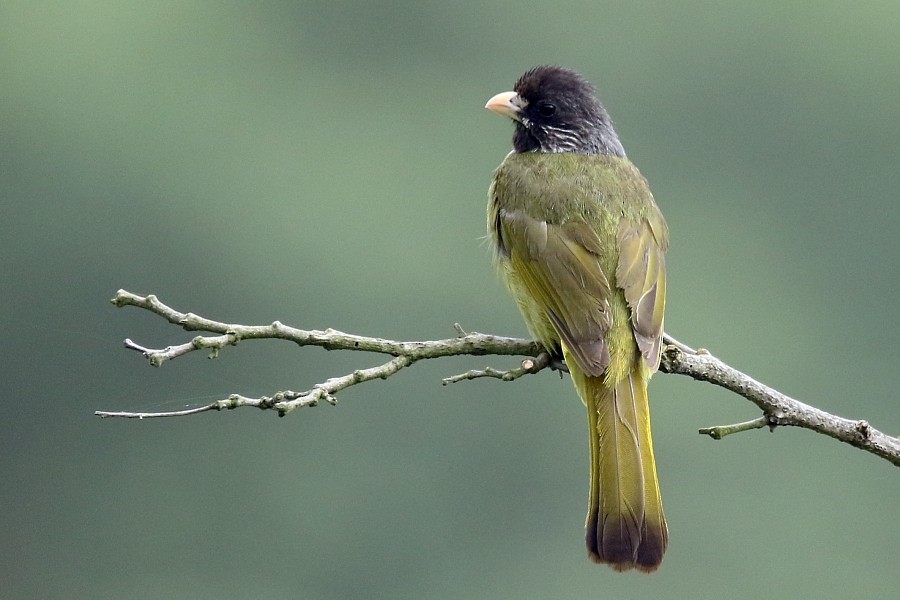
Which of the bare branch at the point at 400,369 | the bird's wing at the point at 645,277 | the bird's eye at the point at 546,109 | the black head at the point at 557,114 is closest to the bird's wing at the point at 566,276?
the bird's wing at the point at 645,277

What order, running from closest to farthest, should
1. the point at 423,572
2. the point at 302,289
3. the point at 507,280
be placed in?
the point at 507,280, the point at 423,572, the point at 302,289

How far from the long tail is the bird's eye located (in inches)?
82.6

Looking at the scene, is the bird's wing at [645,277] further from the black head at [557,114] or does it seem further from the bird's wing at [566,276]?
the black head at [557,114]

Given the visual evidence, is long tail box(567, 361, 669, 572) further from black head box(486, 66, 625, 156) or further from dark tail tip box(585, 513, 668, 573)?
black head box(486, 66, 625, 156)

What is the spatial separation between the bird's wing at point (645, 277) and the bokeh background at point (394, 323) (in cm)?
2394

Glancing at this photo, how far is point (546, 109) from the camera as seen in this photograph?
8.25 metres

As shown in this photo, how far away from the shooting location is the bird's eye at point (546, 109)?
27.0 ft

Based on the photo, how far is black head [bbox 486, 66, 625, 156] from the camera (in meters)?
8.11

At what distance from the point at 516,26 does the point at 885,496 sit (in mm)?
34661

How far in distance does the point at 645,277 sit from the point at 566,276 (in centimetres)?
36

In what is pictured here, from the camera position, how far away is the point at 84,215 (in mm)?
48969

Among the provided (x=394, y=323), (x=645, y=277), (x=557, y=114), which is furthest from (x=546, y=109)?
(x=394, y=323)

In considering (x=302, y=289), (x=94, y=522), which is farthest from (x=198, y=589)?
(x=302, y=289)

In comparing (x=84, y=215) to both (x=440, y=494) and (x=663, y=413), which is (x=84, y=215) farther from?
(x=663, y=413)
